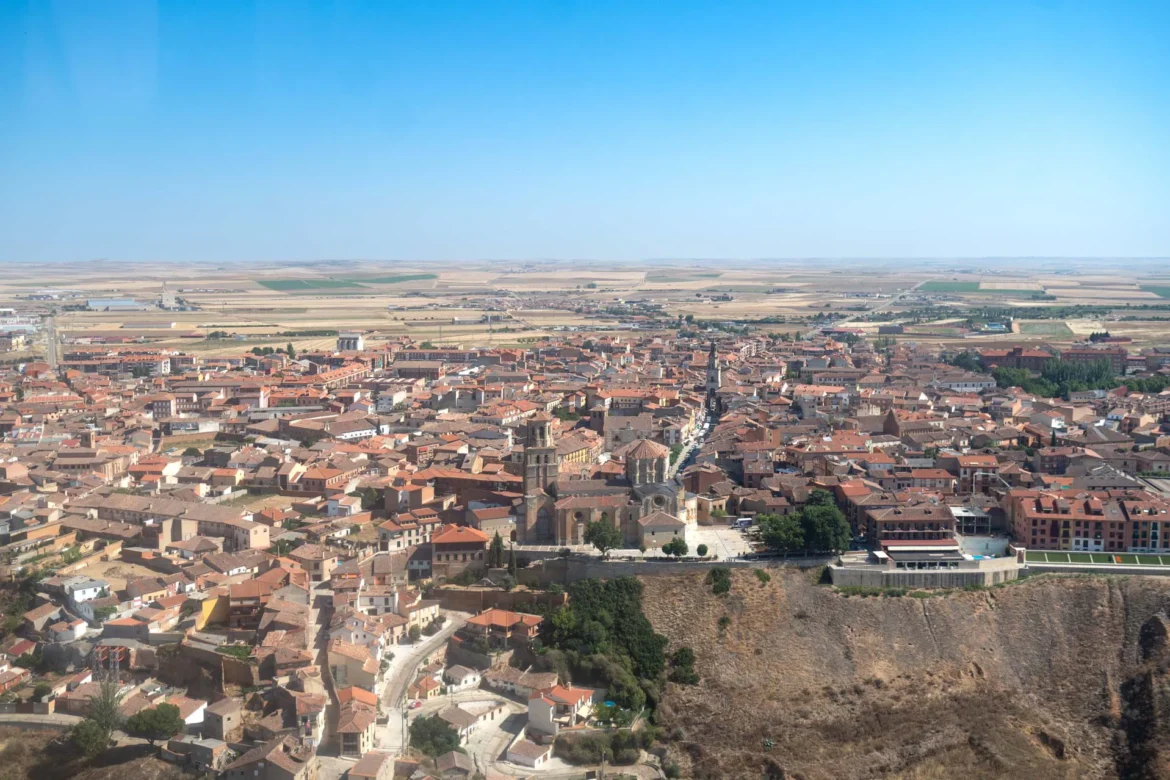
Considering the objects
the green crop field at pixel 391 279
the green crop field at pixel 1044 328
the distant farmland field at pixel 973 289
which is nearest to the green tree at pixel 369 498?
the green crop field at pixel 1044 328

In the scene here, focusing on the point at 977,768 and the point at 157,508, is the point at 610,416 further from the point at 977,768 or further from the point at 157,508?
the point at 977,768

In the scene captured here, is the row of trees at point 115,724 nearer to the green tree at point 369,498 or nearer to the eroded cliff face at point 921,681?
the eroded cliff face at point 921,681

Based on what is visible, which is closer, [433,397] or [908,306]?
[433,397]

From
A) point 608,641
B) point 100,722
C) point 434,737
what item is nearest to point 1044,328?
point 608,641

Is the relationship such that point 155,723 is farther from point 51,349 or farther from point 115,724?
point 51,349

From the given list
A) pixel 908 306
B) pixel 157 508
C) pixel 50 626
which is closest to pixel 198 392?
pixel 157 508

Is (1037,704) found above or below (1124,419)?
below
